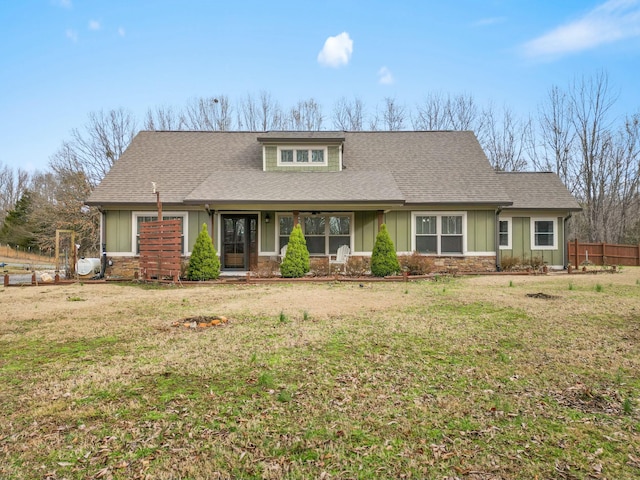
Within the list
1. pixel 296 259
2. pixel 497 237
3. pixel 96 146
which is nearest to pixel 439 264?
pixel 497 237

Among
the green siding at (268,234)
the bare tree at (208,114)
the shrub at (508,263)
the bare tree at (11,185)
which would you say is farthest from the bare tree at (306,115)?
the bare tree at (11,185)

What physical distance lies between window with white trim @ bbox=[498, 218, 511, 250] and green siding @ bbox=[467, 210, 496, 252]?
5.03 ft

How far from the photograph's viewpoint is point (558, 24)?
14359 millimetres

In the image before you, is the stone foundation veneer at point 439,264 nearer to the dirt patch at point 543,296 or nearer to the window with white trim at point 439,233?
the window with white trim at point 439,233

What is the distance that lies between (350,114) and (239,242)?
19522 mm

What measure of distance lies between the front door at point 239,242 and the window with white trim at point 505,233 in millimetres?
9698

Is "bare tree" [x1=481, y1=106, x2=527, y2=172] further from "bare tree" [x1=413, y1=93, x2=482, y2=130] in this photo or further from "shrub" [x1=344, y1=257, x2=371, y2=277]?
"shrub" [x1=344, y1=257, x2=371, y2=277]

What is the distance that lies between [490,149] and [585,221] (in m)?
8.29

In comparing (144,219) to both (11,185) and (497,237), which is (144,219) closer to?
(497,237)

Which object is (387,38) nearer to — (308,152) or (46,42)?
(308,152)

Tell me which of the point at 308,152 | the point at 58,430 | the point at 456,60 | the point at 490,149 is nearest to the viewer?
the point at 58,430

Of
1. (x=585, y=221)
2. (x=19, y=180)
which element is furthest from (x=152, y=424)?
(x=19, y=180)

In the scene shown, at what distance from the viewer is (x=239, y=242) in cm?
1506

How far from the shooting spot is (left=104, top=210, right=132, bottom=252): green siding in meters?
14.5
